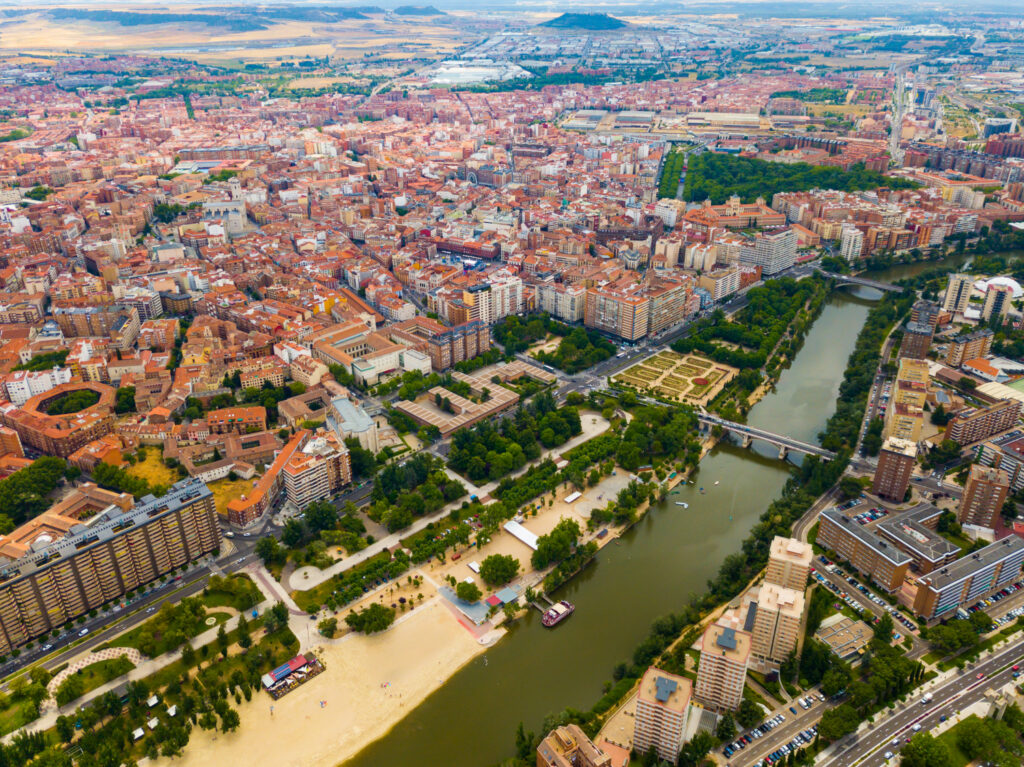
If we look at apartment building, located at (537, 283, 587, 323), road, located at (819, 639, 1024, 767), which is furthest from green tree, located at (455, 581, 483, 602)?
apartment building, located at (537, 283, 587, 323)

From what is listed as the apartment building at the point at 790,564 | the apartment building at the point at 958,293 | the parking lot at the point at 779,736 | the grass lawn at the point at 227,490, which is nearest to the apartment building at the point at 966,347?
the apartment building at the point at 958,293

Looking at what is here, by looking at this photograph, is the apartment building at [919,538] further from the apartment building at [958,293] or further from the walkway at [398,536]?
the apartment building at [958,293]

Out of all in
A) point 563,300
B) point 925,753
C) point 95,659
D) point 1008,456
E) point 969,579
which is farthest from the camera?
point 563,300

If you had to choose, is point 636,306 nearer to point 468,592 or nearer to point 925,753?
point 468,592

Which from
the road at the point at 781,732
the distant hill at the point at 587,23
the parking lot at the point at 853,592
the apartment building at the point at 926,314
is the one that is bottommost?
the road at the point at 781,732

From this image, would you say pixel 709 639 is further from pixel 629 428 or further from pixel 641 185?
pixel 641 185

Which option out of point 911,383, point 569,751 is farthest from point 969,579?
point 569,751
